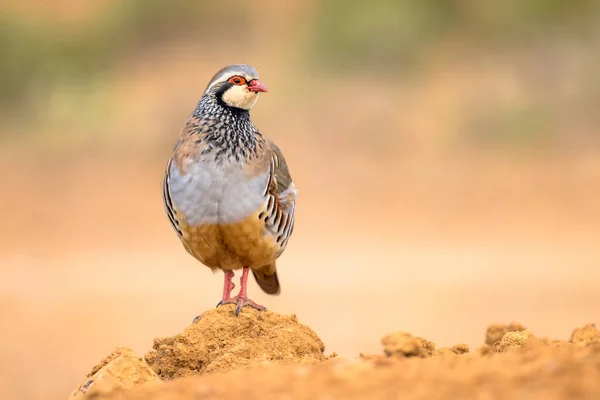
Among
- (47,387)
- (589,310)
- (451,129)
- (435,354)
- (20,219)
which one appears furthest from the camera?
(451,129)

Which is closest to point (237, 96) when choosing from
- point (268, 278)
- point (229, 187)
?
point (229, 187)

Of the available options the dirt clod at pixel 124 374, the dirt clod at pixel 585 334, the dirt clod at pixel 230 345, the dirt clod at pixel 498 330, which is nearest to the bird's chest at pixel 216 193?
the dirt clod at pixel 230 345

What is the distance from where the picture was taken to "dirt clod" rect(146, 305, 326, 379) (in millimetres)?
5363

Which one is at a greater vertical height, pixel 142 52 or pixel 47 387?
pixel 142 52

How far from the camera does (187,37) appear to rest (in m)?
20.2

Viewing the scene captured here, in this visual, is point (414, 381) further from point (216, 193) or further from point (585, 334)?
point (216, 193)

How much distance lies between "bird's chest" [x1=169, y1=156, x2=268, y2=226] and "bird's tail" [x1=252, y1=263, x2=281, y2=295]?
33.1 inches

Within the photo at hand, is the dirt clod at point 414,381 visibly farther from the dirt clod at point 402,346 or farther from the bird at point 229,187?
the bird at point 229,187

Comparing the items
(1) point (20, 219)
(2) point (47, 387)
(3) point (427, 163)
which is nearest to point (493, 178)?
(3) point (427, 163)

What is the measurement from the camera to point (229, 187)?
595 cm

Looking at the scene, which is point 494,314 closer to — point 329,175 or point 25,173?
point 329,175

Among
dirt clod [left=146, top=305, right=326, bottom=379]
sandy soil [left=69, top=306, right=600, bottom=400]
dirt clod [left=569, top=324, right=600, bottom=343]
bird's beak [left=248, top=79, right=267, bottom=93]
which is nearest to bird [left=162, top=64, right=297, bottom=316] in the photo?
bird's beak [left=248, top=79, right=267, bottom=93]

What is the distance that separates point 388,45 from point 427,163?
2605 millimetres

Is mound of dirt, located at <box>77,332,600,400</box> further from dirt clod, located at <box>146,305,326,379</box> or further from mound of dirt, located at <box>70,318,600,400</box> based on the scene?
dirt clod, located at <box>146,305,326,379</box>
